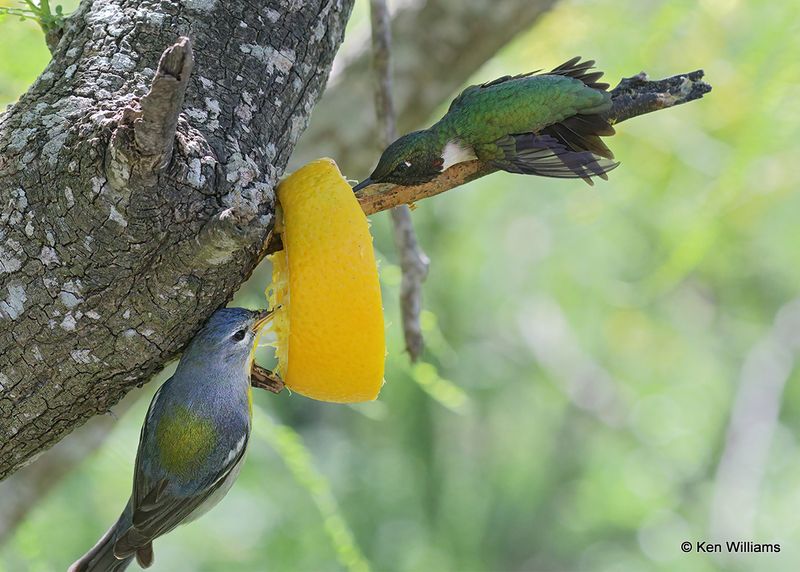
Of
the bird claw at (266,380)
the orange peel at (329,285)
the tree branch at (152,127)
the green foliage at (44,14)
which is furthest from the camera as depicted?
the bird claw at (266,380)

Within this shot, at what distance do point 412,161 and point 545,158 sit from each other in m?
0.28

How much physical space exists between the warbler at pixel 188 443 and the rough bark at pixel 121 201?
0.87 ft

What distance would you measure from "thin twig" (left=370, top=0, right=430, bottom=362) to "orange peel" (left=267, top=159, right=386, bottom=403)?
0.84m

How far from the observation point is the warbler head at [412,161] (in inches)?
72.6

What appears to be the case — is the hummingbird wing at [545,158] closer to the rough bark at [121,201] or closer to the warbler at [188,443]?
the rough bark at [121,201]

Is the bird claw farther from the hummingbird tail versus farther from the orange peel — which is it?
the hummingbird tail

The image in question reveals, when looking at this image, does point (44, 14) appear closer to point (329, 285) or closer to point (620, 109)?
point (329, 285)

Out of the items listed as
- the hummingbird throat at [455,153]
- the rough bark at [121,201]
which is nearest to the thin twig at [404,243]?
the hummingbird throat at [455,153]

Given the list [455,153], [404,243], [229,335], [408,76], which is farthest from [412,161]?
[408,76]

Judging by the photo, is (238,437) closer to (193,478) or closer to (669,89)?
(193,478)

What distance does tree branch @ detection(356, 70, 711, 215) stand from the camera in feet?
5.92

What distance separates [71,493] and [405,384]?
205 centimetres

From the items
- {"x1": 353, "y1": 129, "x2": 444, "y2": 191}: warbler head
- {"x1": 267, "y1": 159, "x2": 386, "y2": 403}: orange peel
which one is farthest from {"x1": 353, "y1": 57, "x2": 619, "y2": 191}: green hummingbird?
{"x1": 267, "y1": 159, "x2": 386, "y2": 403}: orange peel

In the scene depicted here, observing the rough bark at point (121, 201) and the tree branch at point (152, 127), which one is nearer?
the tree branch at point (152, 127)
